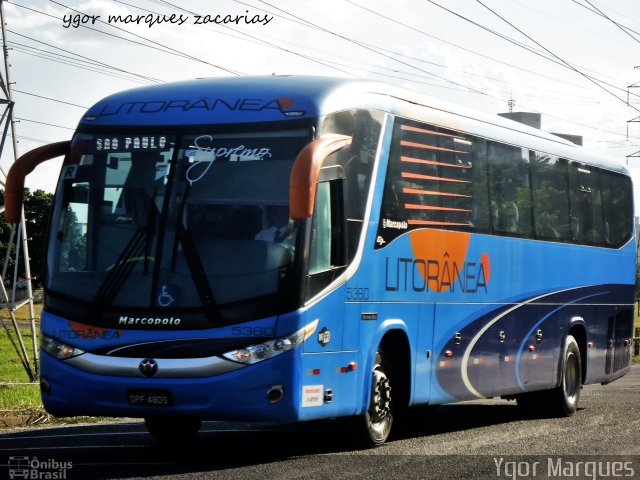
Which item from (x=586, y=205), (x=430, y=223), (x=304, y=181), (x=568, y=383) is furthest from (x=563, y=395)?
(x=304, y=181)

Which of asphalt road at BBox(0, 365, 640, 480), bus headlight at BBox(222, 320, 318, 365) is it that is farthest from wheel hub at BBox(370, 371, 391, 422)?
bus headlight at BBox(222, 320, 318, 365)

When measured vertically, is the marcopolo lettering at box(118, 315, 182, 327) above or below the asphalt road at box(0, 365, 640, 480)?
above

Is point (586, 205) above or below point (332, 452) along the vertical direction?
above

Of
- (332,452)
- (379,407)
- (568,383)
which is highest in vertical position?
(379,407)

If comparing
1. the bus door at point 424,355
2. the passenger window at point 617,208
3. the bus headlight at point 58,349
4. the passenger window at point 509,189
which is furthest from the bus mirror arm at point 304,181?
the passenger window at point 617,208

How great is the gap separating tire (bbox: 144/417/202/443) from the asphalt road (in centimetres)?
13

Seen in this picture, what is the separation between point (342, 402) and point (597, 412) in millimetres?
7723

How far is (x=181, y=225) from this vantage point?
12.2 metres

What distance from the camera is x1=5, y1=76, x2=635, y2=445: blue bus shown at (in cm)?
1182

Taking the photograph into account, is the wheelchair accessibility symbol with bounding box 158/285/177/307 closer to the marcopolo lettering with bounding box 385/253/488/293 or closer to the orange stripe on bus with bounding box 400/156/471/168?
the marcopolo lettering with bounding box 385/253/488/293

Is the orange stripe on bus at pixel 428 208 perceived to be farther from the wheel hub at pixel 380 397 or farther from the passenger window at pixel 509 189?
the wheel hub at pixel 380 397

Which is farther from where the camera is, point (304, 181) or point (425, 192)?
point (425, 192)

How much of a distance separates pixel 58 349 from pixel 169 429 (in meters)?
2.36

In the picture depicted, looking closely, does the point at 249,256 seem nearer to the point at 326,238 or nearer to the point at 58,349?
the point at 326,238
